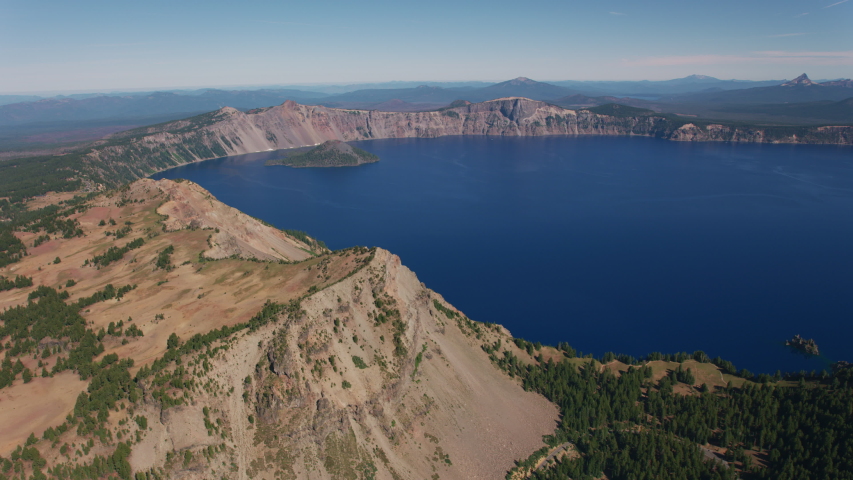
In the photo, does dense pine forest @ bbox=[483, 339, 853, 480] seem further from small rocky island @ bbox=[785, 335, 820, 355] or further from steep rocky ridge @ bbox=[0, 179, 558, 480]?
small rocky island @ bbox=[785, 335, 820, 355]

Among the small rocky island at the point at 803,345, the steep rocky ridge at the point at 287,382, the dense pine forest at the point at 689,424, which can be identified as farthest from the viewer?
the small rocky island at the point at 803,345

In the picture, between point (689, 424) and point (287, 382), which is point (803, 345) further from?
point (287, 382)

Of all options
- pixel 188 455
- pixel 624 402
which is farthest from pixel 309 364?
pixel 624 402

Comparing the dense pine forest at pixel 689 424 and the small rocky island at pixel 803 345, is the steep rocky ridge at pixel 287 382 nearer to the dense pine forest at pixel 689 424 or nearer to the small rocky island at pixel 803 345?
the dense pine forest at pixel 689 424

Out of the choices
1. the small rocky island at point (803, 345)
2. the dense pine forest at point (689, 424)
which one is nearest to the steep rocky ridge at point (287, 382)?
the dense pine forest at point (689, 424)

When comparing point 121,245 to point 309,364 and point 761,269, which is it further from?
point 761,269

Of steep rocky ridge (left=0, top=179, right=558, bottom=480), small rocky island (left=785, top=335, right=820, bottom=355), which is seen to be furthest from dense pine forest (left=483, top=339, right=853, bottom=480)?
small rocky island (left=785, top=335, right=820, bottom=355)

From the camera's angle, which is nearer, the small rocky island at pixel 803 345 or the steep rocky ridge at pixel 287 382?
the steep rocky ridge at pixel 287 382

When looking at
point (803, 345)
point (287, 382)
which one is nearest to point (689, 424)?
point (803, 345)
